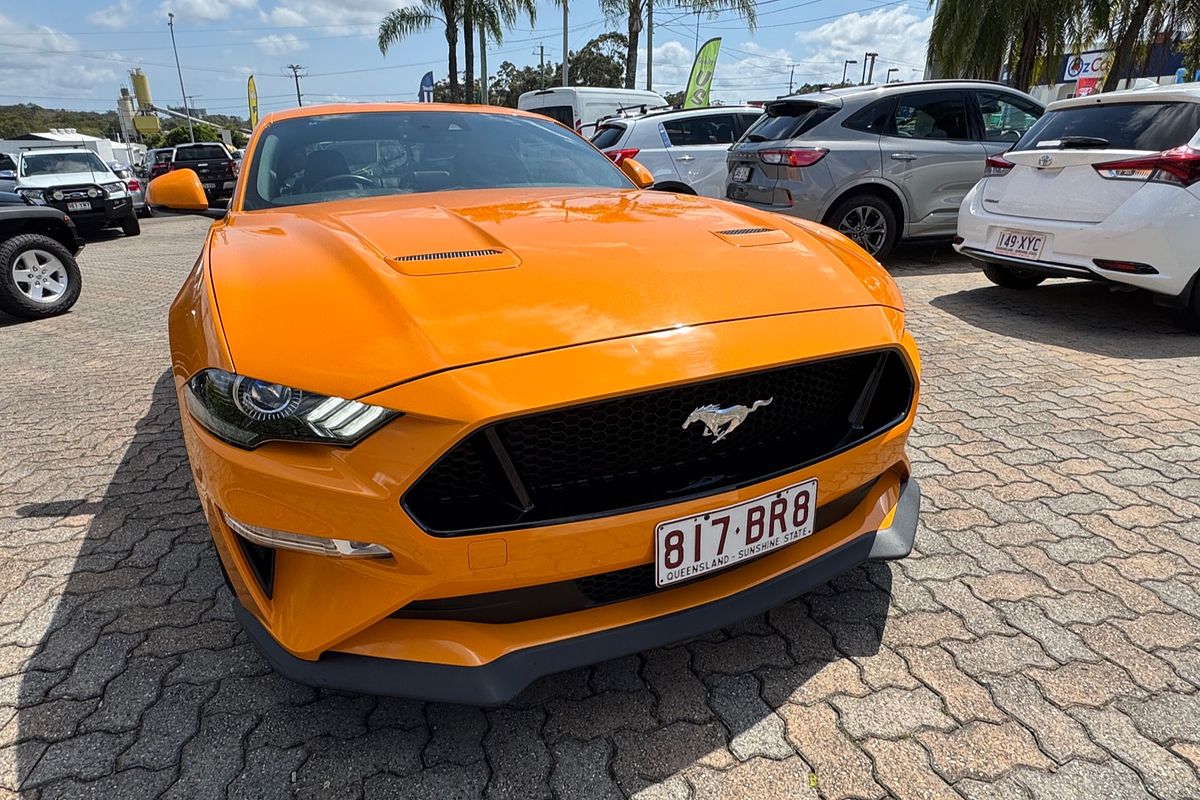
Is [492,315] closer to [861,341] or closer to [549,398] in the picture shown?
[549,398]

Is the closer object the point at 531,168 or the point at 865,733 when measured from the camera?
the point at 865,733

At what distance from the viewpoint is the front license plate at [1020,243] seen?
15.0ft

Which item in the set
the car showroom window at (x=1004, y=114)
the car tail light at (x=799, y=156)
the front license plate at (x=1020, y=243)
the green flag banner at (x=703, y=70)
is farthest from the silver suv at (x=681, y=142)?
the green flag banner at (x=703, y=70)

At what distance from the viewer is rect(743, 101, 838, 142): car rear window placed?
6.29 metres

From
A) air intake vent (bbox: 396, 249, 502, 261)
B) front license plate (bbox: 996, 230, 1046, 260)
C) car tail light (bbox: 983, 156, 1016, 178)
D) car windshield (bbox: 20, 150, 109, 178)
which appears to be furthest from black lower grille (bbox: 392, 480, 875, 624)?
car windshield (bbox: 20, 150, 109, 178)

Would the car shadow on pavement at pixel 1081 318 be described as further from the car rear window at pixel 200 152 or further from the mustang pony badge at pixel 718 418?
the car rear window at pixel 200 152

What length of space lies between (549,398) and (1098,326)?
4.98 meters

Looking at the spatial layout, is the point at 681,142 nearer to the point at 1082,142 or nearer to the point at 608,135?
the point at 608,135

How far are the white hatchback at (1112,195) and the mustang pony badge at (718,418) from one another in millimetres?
3974

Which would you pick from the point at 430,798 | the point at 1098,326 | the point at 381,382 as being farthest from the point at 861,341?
the point at 1098,326

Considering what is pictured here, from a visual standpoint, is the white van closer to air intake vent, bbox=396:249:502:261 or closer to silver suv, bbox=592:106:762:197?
silver suv, bbox=592:106:762:197

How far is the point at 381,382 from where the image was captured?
1271 millimetres

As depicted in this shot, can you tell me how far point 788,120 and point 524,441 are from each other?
6.09m

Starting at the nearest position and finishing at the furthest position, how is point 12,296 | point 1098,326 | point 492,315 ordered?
point 492,315, point 1098,326, point 12,296
